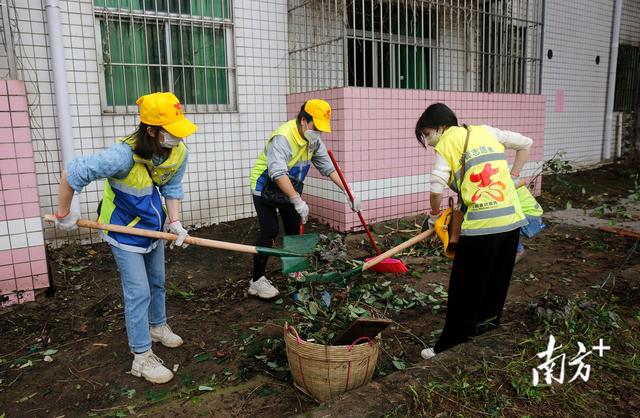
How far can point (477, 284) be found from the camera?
2.87 meters

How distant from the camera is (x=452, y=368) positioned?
8.17 ft

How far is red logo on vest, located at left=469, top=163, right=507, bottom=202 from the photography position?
2.72 metres

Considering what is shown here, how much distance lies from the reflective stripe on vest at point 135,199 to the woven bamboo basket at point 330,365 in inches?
44.0

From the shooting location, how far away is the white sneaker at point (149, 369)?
2.87 metres

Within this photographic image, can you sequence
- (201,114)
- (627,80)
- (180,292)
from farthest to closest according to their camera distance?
(627,80) → (201,114) → (180,292)

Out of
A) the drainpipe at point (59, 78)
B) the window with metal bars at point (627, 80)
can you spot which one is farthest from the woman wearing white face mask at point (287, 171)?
the window with metal bars at point (627, 80)

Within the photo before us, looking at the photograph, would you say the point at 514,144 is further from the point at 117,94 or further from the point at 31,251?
the point at 117,94

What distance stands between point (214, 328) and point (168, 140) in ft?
5.29

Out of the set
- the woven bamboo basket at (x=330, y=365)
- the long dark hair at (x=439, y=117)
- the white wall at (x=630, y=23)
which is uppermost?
the white wall at (x=630, y=23)

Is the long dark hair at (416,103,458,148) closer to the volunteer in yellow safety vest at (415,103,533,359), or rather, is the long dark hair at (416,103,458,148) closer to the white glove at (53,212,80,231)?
the volunteer in yellow safety vest at (415,103,533,359)

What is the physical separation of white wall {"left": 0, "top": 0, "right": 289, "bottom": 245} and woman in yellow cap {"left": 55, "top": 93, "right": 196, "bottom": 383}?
105 inches

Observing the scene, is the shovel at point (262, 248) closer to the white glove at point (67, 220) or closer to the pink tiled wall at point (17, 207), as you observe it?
the white glove at point (67, 220)

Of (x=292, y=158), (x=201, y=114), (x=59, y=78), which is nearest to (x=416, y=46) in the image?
(x=201, y=114)

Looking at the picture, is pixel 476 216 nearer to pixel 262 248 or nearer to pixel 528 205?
pixel 262 248
